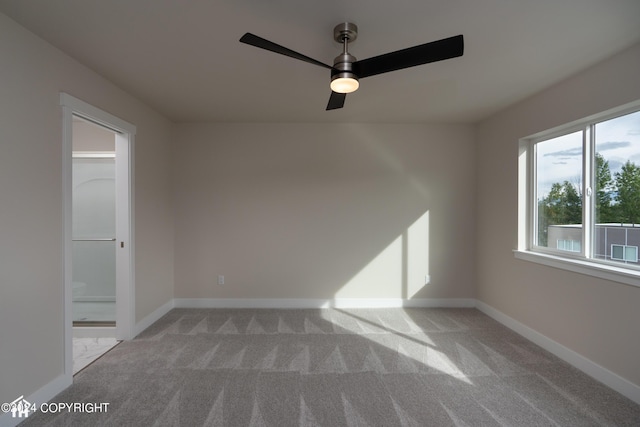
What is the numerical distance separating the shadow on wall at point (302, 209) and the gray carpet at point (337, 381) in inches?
30.5

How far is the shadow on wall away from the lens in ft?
13.7

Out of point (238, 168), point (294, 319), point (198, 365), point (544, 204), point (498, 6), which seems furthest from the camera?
point (238, 168)

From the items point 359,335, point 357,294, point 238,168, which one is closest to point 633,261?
point 359,335

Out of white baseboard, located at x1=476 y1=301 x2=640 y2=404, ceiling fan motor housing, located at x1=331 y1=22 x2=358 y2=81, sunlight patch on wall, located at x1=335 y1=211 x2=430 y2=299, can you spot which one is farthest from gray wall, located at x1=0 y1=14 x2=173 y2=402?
white baseboard, located at x1=476 y1=301 x2=640 y2=404

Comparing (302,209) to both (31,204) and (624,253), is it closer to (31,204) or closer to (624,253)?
(31,204)

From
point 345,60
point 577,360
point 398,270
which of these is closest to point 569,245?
point 577,360

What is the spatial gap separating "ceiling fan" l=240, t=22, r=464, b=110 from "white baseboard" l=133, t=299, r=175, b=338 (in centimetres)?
317

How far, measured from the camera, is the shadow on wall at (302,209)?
4168 millimetres

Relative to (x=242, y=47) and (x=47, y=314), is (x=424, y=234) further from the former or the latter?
(x=47, y=314)

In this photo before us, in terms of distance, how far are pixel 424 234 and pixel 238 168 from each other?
277cm

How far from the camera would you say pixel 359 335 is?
128 inches

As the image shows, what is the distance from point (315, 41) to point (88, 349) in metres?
3.52

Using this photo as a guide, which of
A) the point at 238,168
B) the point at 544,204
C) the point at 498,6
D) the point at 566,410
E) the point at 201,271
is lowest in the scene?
the point at 566,410

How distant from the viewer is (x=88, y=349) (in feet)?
9.71
